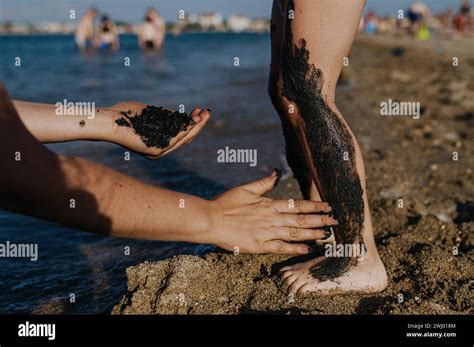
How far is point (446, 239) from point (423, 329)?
1016 millimetres

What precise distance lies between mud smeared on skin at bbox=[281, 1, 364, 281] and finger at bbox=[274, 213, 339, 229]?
0.05m

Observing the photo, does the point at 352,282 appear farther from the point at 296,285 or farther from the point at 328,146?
the point at 328,146

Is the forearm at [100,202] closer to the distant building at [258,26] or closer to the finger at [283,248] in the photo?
the finger at [283,248]

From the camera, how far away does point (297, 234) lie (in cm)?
238

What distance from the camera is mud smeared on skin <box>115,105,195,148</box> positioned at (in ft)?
7.89

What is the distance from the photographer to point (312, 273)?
2270 millimetres

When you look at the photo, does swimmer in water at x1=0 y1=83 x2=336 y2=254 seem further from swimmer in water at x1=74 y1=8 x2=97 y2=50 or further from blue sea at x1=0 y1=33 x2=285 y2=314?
swimmer in water at x1=74 y1=8 x2=97 y2=50

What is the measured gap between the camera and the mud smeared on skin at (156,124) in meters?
2.41

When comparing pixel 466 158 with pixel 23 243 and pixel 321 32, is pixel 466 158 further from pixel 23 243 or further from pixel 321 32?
pixel 23 243

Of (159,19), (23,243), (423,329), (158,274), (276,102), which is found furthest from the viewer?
(159,19)

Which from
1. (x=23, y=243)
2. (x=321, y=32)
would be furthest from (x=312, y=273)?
(x=23, y=243)

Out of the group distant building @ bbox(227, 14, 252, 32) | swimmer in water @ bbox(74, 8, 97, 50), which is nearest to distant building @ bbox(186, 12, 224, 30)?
distant building @ bbox(227, 14, 252, 32)

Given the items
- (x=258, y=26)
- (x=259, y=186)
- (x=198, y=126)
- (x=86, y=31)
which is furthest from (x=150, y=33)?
(x=258, y=26)

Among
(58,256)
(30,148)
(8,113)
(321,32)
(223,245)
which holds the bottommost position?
(58,256)
